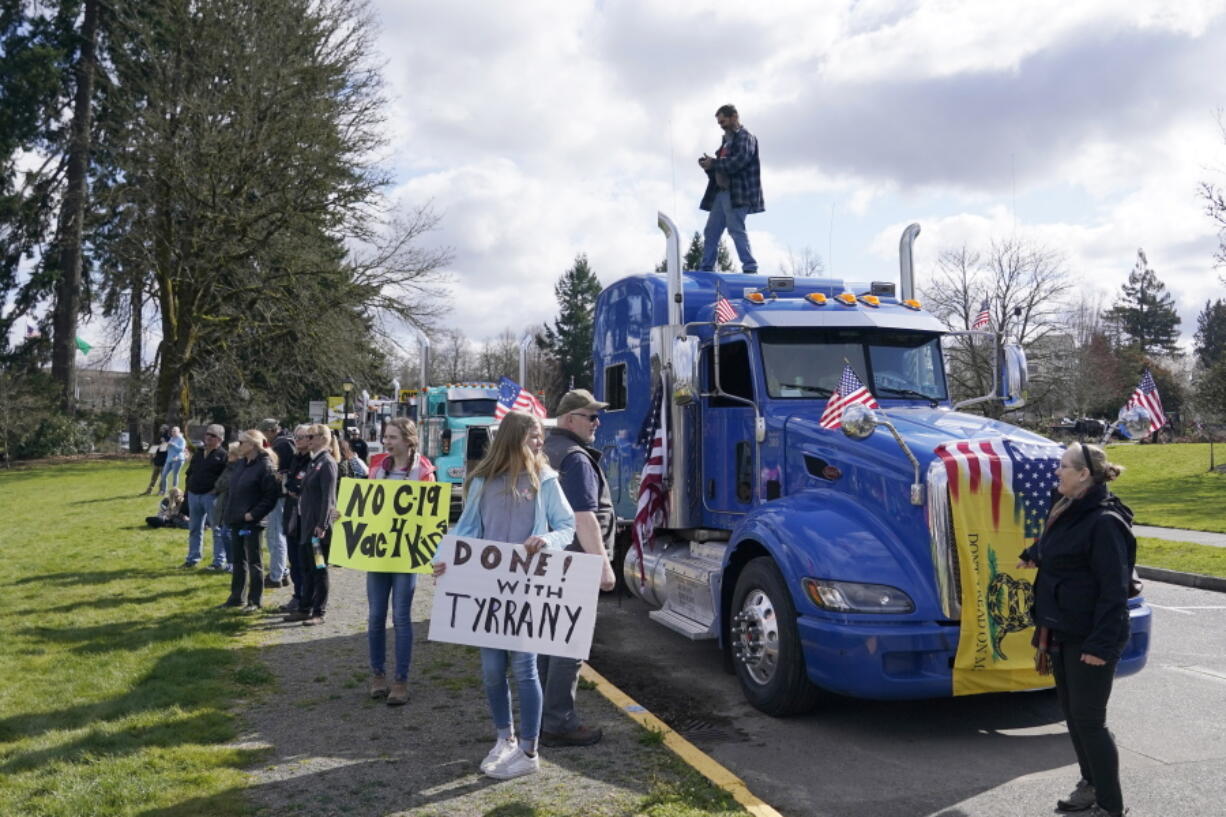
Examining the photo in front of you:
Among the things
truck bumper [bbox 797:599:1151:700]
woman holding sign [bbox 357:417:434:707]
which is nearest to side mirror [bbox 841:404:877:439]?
truck bumper [bbox 797:599:1151:700]

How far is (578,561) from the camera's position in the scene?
5141mm

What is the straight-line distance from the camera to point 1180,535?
59.0ft

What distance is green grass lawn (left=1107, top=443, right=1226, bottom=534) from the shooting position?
20.3 metres

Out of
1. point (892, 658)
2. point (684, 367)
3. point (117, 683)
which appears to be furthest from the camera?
point (684, 367)

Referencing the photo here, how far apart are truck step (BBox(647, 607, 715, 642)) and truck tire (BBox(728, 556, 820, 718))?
0.26 meters

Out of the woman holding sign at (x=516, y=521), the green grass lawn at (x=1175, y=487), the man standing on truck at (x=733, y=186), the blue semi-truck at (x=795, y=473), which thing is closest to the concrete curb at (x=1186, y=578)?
the green grass lawn at (x=1175, y=487)

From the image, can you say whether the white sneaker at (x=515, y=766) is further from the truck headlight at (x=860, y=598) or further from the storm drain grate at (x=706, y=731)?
the truck headlight at (x=860, y=598)

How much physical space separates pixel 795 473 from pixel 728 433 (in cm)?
94

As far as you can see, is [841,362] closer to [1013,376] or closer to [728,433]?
[728,433]

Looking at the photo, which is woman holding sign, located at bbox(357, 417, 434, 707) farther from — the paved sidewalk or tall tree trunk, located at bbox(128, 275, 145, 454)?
tall tree trunk, located at bbox(128, 275, 145, 454)

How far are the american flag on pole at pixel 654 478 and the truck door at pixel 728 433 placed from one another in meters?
0.33

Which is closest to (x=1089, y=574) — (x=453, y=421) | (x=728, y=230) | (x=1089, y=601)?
(x=1089, y=601)

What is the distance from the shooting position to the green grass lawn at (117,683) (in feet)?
16.1

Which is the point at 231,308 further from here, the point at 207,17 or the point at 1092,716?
the point at 1092,716
